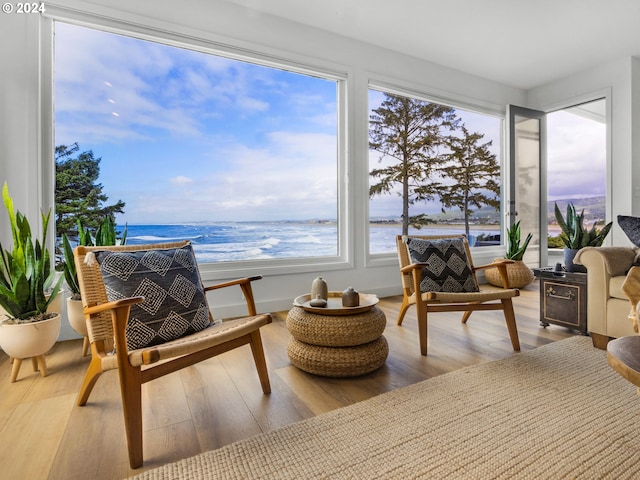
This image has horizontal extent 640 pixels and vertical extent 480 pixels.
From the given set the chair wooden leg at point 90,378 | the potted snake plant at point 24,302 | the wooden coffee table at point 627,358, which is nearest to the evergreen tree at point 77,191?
the potted snake plant at point 24,302

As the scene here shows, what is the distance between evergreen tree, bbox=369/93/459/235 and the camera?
14.9 ft

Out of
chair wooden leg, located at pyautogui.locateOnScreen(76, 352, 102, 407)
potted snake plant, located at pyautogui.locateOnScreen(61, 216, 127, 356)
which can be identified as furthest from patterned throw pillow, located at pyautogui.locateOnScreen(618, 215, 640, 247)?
potted snake plant, located at pyautogui.locateOnScreen(61, 216, 127, 356)

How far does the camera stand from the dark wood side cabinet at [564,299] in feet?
8.50

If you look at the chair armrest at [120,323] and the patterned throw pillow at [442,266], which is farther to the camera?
the patterned throw pillow at [442,266]

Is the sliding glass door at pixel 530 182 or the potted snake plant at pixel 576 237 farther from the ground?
the sliding glass door at pixel 530 182

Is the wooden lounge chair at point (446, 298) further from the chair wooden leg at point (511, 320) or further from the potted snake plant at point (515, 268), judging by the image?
the potted snake plant at point (515, 268)

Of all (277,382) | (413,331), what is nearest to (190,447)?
(277,382)

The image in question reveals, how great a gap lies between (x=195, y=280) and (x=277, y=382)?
2.30 feet

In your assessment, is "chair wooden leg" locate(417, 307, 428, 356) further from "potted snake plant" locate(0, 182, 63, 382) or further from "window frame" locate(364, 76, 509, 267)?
"potted snake plant" locate(0, 182, 63, 382)

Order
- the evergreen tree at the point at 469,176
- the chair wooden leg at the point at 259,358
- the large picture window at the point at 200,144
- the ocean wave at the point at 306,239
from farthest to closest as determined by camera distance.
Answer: the evergreen tree at the point at 469,176, the ocean wave at the point at 306,239, the large picture window at the point at 200,144, the chair wooden leg at the point at 259,358

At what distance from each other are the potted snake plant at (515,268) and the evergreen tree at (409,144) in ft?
3.60

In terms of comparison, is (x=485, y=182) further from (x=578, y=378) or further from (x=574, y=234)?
(x=578, y=378)

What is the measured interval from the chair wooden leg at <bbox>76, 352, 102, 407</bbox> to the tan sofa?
9.37ft

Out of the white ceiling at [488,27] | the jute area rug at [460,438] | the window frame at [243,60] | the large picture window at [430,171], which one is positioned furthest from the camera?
the large picture window at [430,171]
